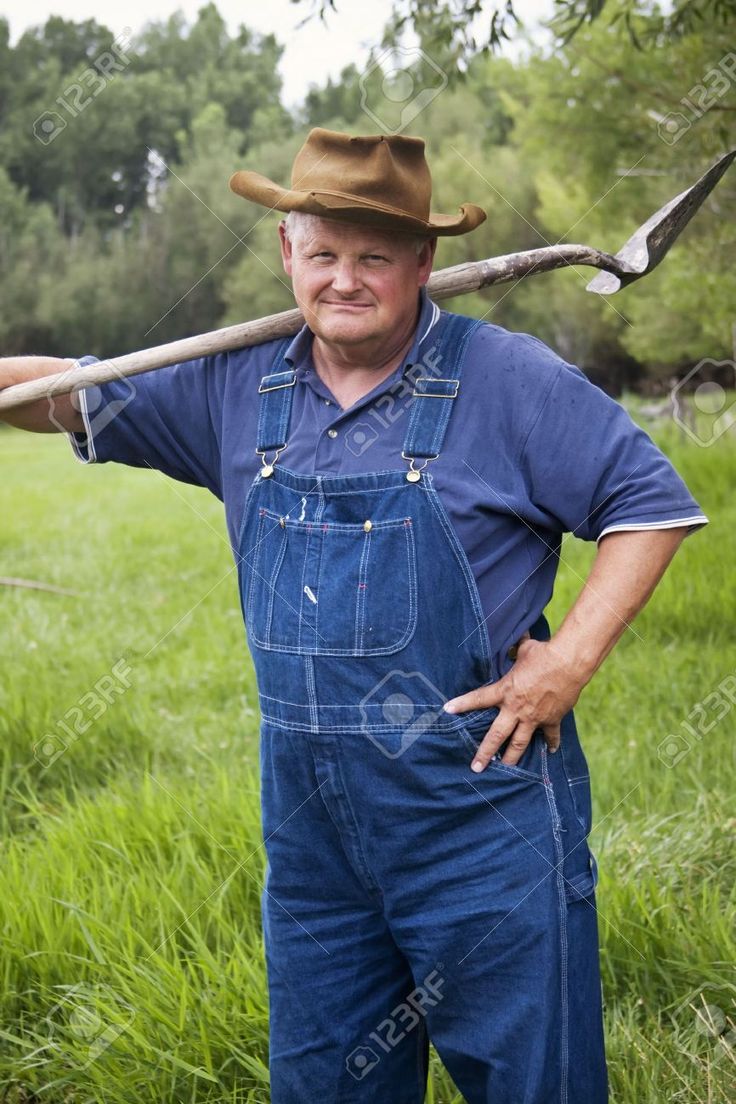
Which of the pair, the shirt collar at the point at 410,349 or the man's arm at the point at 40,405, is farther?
the man's arm at the point at 40,405

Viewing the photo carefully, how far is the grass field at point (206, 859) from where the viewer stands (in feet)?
8.84

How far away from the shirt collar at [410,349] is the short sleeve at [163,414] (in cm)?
18

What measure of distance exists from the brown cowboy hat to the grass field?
1732 mm

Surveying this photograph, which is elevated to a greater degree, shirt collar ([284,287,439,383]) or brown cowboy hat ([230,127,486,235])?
brown cowboy hat ([230,127,486,235])

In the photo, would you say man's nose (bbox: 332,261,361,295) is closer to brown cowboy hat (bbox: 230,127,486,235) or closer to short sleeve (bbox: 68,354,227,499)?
brown cowboy hat (bbox: 230,127,486,235)

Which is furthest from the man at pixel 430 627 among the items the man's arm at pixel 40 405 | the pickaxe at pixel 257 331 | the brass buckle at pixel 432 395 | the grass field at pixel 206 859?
the grass field at pixel 206 859

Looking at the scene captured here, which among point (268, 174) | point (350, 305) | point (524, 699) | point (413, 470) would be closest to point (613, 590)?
point (524, 699)

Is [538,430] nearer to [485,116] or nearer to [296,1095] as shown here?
[296,1095]

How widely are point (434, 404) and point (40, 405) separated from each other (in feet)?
2.80

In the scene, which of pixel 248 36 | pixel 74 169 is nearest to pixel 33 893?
pixel 74 169

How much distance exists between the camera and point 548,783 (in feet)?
6.84

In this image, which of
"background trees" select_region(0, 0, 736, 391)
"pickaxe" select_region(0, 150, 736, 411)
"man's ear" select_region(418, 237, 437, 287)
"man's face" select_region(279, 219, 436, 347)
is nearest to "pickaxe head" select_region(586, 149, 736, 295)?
"pickaxe" select_region(0, 150, 736, 411)

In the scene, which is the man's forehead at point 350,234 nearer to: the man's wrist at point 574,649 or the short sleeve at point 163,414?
the short sleeve at point 163,414

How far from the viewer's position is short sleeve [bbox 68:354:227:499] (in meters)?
2.33
